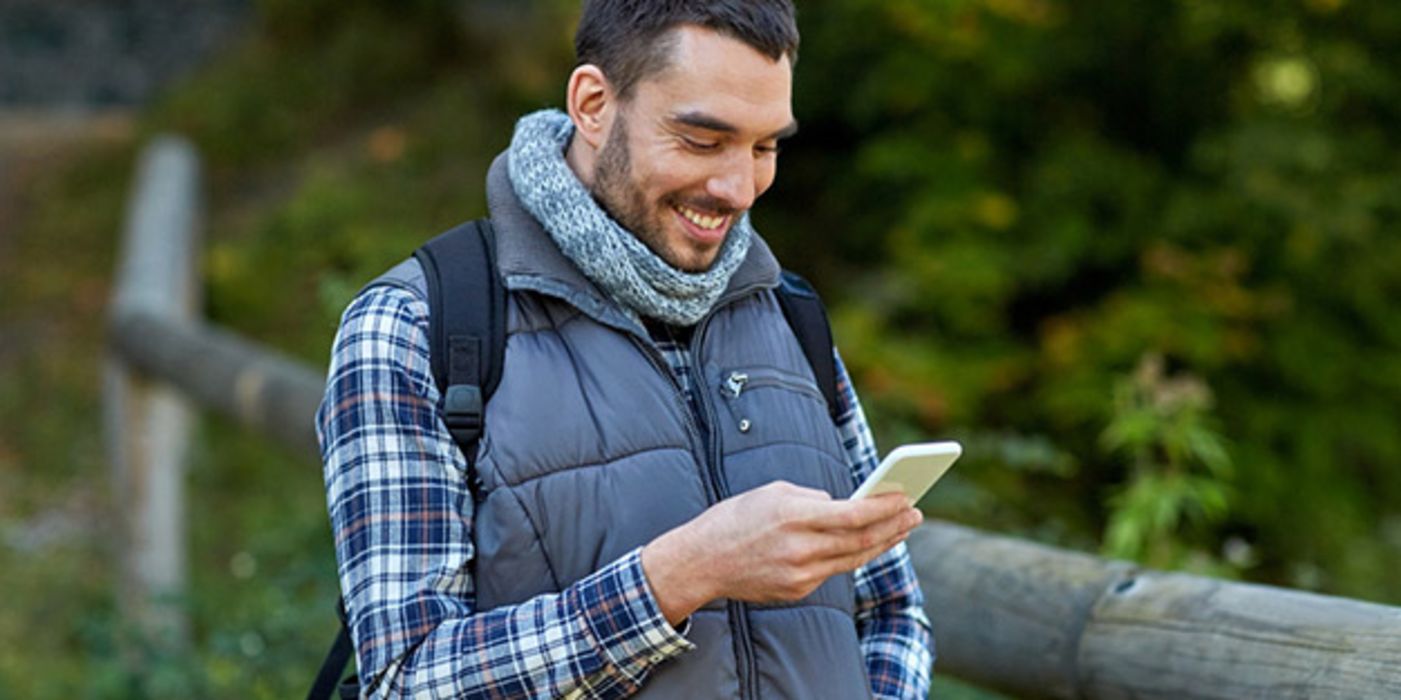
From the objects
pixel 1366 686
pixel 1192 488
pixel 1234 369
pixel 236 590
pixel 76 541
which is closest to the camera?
pixel 1366 686

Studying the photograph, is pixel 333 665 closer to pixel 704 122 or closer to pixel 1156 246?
pixel 704 122

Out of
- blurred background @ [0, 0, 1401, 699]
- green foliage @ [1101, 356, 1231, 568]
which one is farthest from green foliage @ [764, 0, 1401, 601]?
green foliage @ [1101, 356, 1231, 568]

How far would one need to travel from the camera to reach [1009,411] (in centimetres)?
657

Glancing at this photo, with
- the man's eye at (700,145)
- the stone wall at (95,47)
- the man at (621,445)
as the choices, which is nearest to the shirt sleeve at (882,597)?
the man at (621,445)

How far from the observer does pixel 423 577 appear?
178 cm

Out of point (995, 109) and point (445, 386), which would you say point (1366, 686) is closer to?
point (445, 386)

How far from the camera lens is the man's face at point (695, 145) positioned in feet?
6.12

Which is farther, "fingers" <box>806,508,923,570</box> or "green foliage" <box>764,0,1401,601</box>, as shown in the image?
"green foliage" <box>764,0,1401,601</box>

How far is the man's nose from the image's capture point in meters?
1.90

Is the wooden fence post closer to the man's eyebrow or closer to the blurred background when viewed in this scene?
the blurred background

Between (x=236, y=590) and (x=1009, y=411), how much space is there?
10.1ft

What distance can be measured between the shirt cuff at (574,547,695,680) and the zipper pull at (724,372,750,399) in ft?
0.93

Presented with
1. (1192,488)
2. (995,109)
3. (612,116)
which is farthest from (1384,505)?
(612,116)

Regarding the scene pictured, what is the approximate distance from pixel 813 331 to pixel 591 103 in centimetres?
40
